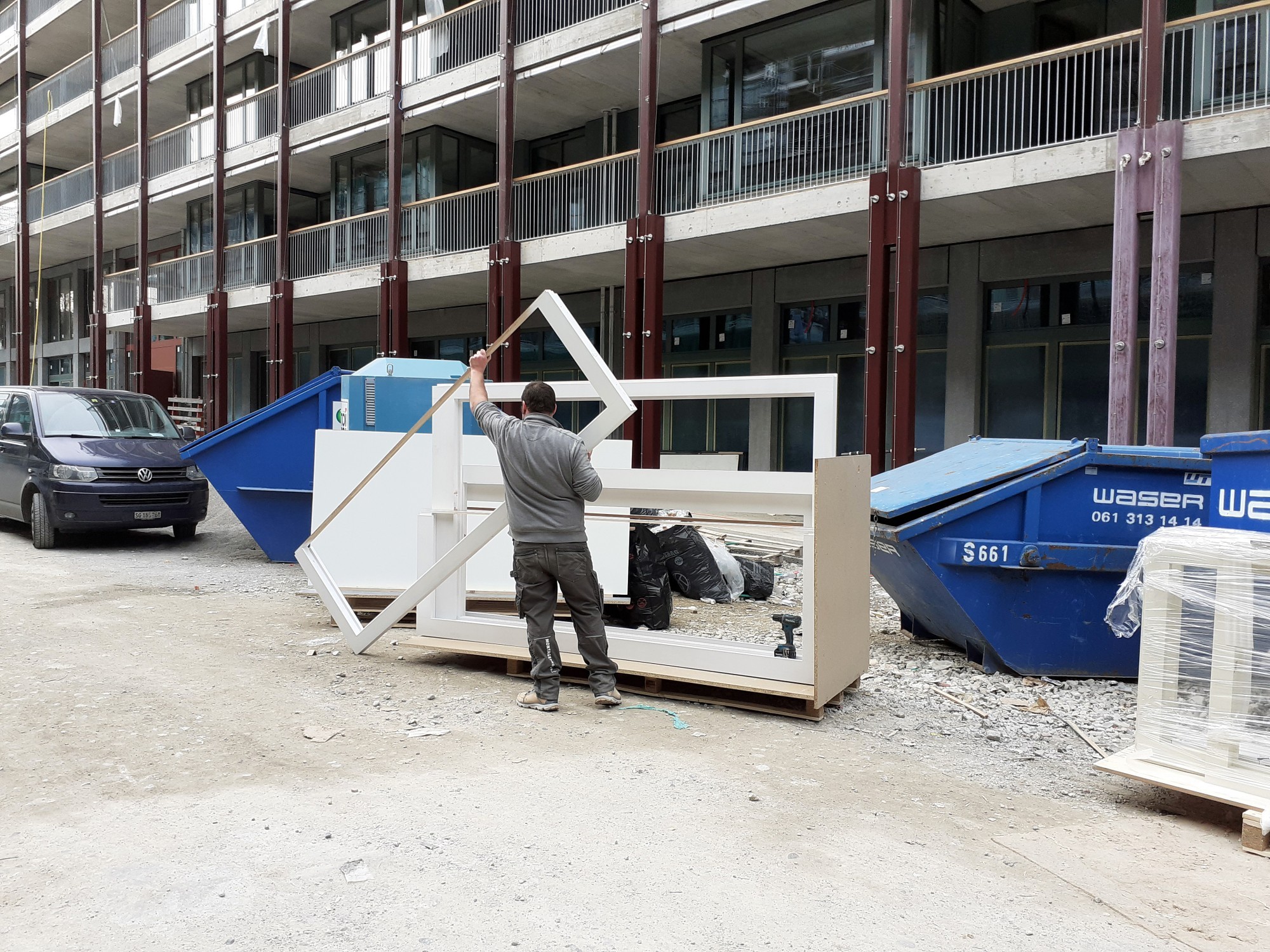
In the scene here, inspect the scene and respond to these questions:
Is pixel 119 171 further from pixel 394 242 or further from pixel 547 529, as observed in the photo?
pixel 547 529

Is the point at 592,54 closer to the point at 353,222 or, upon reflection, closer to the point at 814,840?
the point at 353,222

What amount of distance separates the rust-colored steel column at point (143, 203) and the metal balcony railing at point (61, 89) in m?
3.19

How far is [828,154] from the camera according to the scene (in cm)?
1332

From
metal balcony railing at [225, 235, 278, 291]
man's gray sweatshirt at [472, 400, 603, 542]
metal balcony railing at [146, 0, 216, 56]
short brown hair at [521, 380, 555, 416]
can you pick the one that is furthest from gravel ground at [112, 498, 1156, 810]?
metal balcony railing at [146, 0, 216, 56]

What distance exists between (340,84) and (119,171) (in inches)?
397

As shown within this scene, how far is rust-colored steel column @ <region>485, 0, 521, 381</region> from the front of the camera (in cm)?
1627

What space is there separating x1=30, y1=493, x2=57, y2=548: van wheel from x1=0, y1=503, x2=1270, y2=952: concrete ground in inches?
236

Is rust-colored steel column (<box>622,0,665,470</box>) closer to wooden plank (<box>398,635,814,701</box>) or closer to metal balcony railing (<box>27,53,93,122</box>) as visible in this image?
wooden plank (<box>398,635,814,701</box>)

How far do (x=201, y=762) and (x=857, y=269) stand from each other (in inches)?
521

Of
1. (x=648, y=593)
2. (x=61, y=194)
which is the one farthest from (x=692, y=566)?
(x=61, y=194)

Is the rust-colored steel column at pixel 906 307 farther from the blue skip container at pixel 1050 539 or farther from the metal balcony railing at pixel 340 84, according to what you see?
the metal balcony railing at pixel 340 84

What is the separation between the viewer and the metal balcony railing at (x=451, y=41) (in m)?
17.3

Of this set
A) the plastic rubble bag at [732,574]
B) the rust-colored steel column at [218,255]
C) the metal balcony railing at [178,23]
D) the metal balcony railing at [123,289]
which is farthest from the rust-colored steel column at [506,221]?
the metal balcony railing at [123,289]

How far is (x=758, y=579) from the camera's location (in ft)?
29.3
